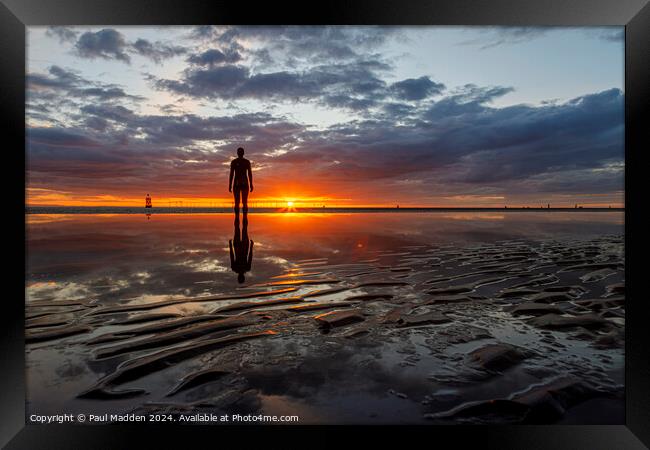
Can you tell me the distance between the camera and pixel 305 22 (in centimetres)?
277

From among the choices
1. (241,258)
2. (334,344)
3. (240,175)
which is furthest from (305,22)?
(240,175)

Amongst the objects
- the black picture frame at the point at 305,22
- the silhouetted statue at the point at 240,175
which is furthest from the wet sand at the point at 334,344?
the silhouetted statue at the point at 240,175

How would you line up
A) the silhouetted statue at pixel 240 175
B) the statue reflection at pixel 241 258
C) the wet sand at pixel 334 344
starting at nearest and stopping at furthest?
1. the wet sand at pixel 334 344
2. the statue reflection at pixel 241 258
3. the silhouetted statue at pixel 240 175

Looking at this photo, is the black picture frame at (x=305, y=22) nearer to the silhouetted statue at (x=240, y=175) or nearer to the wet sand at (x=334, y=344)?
the wet sand at (x=334, y=344)

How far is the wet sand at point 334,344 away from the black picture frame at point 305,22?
173mm

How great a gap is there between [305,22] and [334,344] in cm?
278

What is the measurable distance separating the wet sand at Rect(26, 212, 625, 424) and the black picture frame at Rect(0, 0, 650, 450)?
6.8 inches

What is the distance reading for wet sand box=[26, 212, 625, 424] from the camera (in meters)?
1.87

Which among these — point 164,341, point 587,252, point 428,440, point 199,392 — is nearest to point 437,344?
point 428,440

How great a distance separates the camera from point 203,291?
12.5 feet

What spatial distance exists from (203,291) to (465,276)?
3.65m

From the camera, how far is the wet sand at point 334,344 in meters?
1.87

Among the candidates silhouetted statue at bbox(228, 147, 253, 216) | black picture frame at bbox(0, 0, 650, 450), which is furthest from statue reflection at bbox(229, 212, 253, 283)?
silhouetted statue at bbox(228, 147, 253, 216)

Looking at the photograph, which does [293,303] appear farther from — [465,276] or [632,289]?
[632,289]
